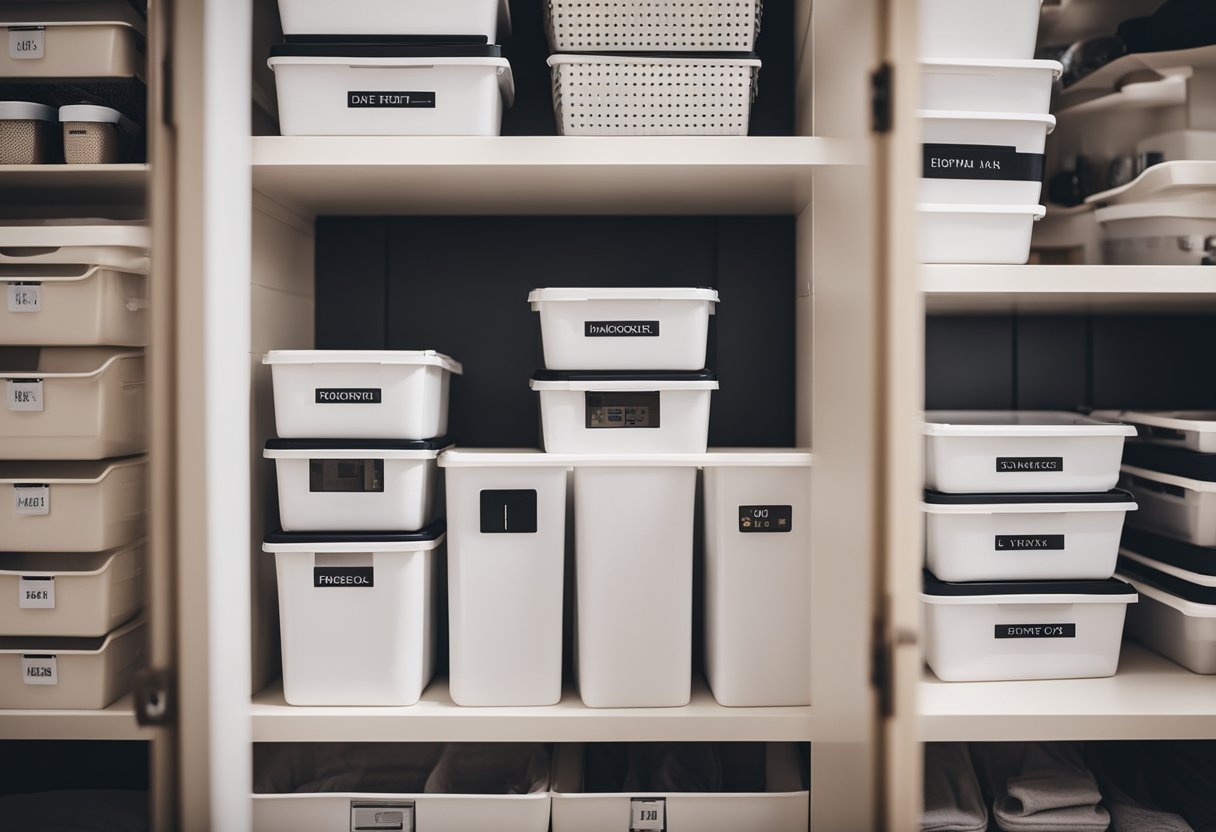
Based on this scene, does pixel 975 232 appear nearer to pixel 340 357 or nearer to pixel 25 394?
pixel 340 357

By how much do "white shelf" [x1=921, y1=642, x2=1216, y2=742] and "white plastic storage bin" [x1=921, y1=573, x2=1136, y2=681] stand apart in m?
0.03

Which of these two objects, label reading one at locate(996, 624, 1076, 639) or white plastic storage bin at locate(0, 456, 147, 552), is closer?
white plastic storage bin at locate(0, 456, 147, 552)

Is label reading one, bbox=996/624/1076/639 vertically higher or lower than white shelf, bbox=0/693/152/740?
higher

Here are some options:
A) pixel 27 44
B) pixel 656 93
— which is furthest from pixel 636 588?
pixel 27 44

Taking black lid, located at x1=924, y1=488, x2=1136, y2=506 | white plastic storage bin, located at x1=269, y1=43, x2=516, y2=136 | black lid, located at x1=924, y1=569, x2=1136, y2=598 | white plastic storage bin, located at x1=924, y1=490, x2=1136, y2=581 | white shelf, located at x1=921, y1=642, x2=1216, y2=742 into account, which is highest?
white plastic storage bin, located at x1=269, y1=43, x2=516, y2=136

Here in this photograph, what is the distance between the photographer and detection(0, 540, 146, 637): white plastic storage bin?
1.20 meters

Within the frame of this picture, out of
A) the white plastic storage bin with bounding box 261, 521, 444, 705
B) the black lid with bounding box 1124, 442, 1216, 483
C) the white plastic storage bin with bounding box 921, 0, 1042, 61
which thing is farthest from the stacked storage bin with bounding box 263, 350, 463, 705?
the black lid with bounding box 1124, 442, 1216, 483

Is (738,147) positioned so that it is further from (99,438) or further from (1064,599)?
(99,438)

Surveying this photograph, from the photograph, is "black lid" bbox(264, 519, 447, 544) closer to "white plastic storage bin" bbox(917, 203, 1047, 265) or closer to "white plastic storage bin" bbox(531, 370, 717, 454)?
"white plastic storage bin" bbox(531, 370, 717, 454)

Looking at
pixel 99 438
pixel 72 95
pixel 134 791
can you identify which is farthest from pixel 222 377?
pixel 134 791

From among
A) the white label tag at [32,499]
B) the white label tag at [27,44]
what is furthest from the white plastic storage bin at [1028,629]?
the white label tag at [27,44]

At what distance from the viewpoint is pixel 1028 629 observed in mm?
1308

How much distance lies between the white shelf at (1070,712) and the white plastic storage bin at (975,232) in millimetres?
695

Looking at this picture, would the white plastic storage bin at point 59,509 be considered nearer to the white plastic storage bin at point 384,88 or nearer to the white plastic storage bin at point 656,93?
the white plastic storage bin at point 384,88
